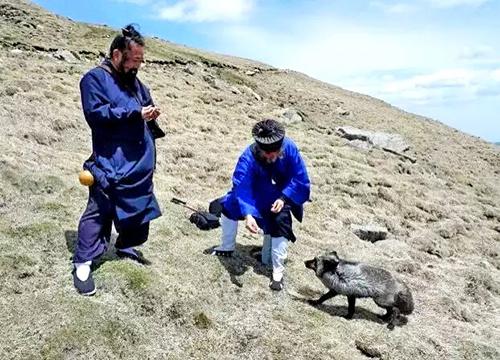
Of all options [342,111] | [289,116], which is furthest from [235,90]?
[342,111]

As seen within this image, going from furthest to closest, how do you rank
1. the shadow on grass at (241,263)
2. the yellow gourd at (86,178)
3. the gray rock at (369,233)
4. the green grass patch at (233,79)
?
the green grass patch at (233,79) → the gray rock at (369,233) → the shadow on grass at (241,263) → the yellow gourd at (86,178)

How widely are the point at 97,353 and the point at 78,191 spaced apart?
190 inches

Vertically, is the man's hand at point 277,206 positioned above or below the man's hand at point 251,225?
above

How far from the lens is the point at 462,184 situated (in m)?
21.4

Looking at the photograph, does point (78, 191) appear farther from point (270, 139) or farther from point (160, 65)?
point (160, 65)

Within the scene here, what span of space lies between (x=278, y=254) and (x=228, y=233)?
36.7 inches

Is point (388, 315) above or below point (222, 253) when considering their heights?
below

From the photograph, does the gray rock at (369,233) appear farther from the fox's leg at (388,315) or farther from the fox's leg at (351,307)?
the fox's leg at (351,307)

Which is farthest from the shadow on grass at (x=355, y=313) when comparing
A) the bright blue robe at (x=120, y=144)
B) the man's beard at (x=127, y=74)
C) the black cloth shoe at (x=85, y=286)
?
the man's beard at (x=127, y=74)

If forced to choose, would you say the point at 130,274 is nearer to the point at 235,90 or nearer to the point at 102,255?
the point at 102,255

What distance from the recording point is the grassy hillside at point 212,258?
20.6 feet

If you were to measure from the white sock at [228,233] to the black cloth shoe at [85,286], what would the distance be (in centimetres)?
239

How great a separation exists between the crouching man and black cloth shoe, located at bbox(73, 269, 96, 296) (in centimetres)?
215

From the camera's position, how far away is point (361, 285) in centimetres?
756
